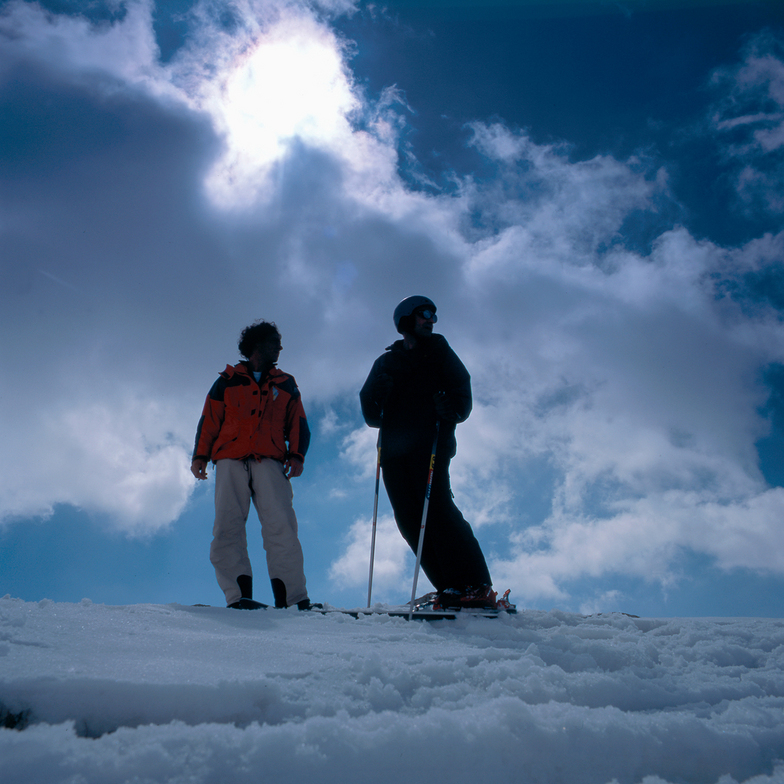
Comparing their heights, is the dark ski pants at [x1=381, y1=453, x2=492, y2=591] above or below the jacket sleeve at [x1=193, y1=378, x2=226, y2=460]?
below

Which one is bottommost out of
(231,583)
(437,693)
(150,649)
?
(437,693)

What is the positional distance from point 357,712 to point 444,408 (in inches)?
101

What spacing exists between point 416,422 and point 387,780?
2878 millimetres

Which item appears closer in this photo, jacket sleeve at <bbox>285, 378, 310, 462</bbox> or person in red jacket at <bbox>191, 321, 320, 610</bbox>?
person in red jacket at <bbox>191, 321, 320, 610</bbox>

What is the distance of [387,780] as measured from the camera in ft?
3.22

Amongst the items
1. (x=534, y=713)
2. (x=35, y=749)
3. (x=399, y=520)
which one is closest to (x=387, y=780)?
(x=534, y=713)

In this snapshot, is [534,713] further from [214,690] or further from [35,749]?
[35,749]

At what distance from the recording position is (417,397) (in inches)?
153

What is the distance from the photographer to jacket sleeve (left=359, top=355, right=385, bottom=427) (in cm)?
384

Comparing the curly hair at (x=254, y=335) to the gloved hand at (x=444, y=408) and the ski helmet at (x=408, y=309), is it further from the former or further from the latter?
the gloved hand at (x=444, y=408)

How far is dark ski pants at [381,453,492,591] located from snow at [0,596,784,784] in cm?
142

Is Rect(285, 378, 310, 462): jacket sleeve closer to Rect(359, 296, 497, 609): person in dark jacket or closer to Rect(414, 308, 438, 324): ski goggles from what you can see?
Rect(359, 296, 497, 609): person in dark jacket

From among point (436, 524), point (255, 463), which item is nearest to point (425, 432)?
point (436, 524)

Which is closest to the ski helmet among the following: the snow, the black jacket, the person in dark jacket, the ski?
the person in dark jacket
